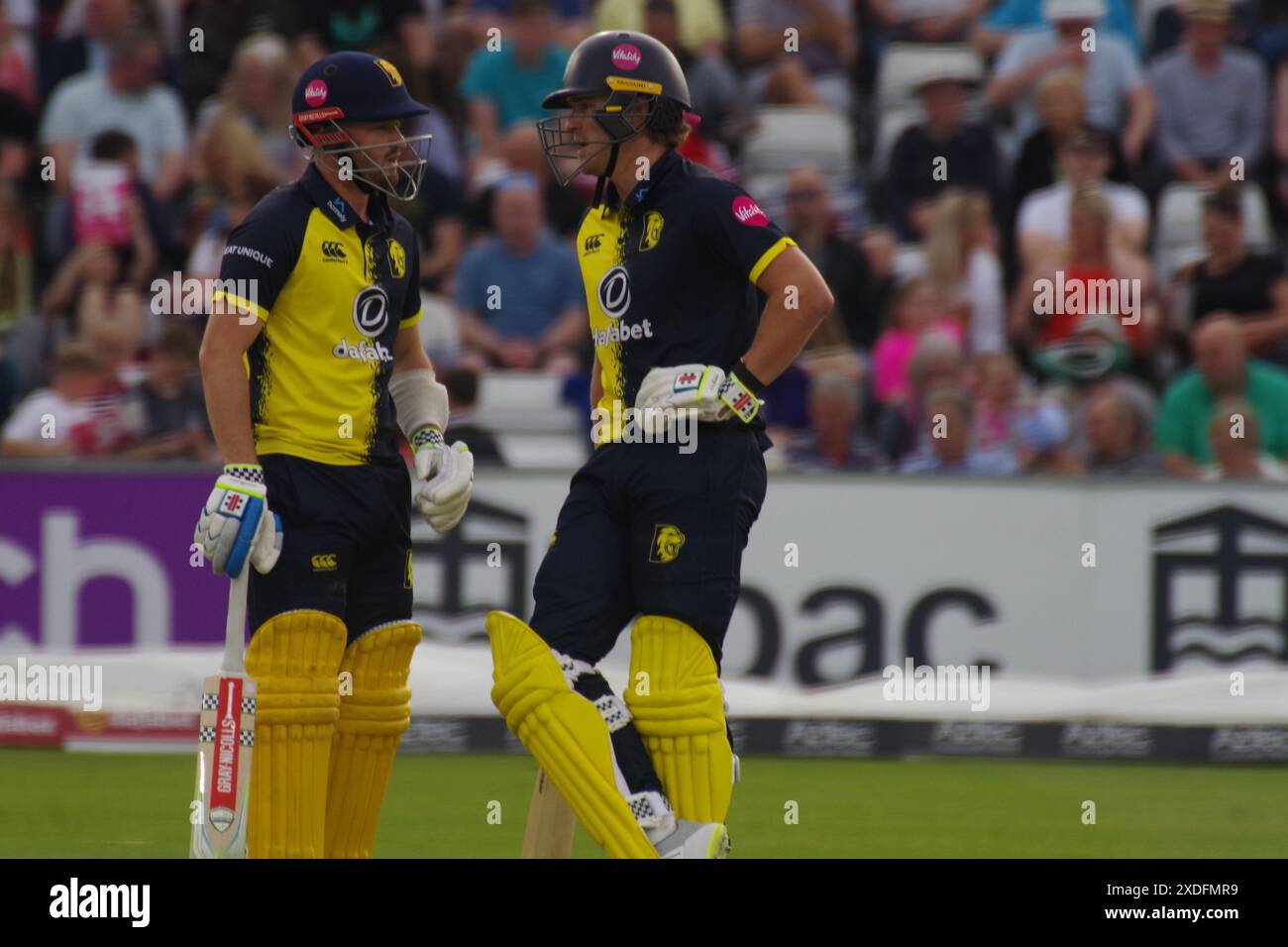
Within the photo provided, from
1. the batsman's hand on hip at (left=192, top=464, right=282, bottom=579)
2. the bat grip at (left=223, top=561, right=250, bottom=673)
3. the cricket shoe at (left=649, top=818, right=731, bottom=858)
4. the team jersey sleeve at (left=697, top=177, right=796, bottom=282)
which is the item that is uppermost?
the team jersey sleeve at (left=697, top=177, right=796, bottom=282)

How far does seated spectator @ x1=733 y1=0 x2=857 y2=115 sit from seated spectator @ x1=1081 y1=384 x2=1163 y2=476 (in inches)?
131

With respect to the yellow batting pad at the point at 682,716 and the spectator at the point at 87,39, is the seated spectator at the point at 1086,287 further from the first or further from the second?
the yellow batting pad at the point at 682,716

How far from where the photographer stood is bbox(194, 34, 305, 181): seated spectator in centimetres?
1271

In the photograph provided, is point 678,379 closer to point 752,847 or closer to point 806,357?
point 752,847

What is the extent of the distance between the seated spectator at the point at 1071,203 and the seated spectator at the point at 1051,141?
7 centimetres

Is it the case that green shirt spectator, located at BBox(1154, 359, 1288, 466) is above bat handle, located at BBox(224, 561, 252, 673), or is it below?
above

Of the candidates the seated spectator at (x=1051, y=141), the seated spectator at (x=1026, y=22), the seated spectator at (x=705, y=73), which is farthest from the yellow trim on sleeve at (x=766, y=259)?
the seated spectator at (x=1026, y=22)

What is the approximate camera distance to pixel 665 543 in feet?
19.7

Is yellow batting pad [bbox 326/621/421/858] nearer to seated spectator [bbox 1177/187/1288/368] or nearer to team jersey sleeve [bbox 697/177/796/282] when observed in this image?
team jersey sleeve [bbox 697/177/796/282]

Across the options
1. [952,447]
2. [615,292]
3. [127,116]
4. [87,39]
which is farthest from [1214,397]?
[87,39]

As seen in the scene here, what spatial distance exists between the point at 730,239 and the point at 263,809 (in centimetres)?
207

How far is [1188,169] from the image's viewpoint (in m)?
13.0

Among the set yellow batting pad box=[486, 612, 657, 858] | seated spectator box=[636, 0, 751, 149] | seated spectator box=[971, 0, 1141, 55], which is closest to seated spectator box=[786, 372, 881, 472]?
seated spectator box=[636, 0, 751, 149]
